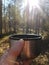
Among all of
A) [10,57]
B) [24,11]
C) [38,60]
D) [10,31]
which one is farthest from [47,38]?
[10,57]

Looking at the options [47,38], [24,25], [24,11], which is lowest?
[47,38]

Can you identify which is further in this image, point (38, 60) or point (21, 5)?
point (21, 5)

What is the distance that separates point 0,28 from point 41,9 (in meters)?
1.02

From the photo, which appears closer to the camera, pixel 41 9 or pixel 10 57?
pixel 10 57

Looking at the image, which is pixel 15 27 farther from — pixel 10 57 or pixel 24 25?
pixel 10 57

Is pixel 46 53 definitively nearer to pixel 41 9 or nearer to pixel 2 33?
pixel 41 9

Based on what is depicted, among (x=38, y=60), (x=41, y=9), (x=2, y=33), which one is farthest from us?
(x=2, y=33)

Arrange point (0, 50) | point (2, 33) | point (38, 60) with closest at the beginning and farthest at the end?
point (38, 60) → point (0, 50) → point (2, 33)

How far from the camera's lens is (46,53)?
266 cm

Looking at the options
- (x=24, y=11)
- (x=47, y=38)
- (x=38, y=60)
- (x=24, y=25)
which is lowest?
(x=38, y=60)

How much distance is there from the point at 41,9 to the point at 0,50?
119 centimetres

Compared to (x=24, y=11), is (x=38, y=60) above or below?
below

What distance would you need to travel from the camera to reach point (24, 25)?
10.9 ft

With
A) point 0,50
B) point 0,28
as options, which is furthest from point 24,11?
point 0,50
